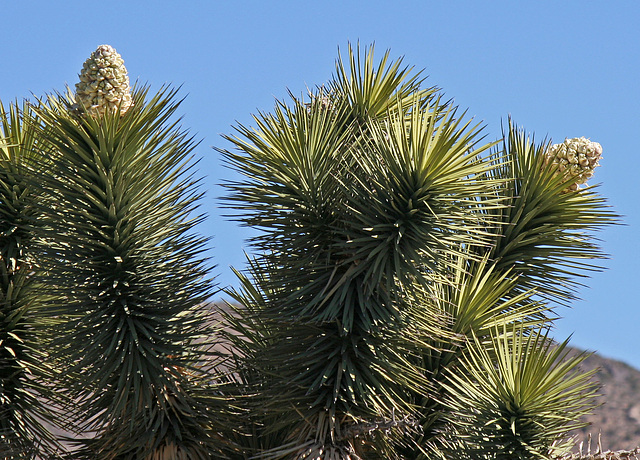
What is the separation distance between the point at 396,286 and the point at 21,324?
256 centimetres

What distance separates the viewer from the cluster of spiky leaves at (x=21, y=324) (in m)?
5.62

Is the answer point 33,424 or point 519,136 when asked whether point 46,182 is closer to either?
point 33,424

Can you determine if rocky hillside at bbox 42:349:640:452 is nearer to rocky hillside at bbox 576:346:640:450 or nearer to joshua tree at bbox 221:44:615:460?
rocky hillside at bbox 576:346:640:450

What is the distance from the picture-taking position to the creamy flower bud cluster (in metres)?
5.07

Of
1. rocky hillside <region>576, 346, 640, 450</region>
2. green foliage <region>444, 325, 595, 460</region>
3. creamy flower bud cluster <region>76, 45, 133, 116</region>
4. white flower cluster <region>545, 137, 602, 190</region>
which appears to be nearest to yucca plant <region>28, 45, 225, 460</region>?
creamy flower bud cluster <region>76, 45, 133, 116</region>

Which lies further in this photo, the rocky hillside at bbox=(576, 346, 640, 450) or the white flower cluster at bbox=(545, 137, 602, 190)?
the rocky hillside at bbox=(576, 346, 640, 450)

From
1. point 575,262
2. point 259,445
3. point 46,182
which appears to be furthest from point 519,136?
point 46,182

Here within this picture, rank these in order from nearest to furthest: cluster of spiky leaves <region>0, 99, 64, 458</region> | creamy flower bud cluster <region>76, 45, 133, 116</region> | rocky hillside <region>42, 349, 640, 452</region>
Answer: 1. creamy flower bud cluster <region>76, 45, 133, 116</region>
2. cluster of spiky leaves <region>0, 99, 64, 458</region>
3. rocky hillside <region>42, 349, 640, 452</region>

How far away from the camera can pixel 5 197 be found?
584 centimetres

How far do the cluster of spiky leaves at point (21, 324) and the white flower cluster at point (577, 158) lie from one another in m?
3.47

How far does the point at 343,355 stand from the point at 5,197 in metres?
2.58

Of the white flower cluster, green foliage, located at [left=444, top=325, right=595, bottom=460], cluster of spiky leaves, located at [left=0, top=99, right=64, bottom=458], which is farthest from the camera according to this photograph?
the white flower cluster

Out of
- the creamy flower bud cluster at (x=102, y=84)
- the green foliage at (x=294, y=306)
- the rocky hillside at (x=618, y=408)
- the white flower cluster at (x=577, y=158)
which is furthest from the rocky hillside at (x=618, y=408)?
the creamy flower bud cluster at (x=102, y=84)

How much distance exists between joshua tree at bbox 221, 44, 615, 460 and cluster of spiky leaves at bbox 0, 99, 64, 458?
1.28m
